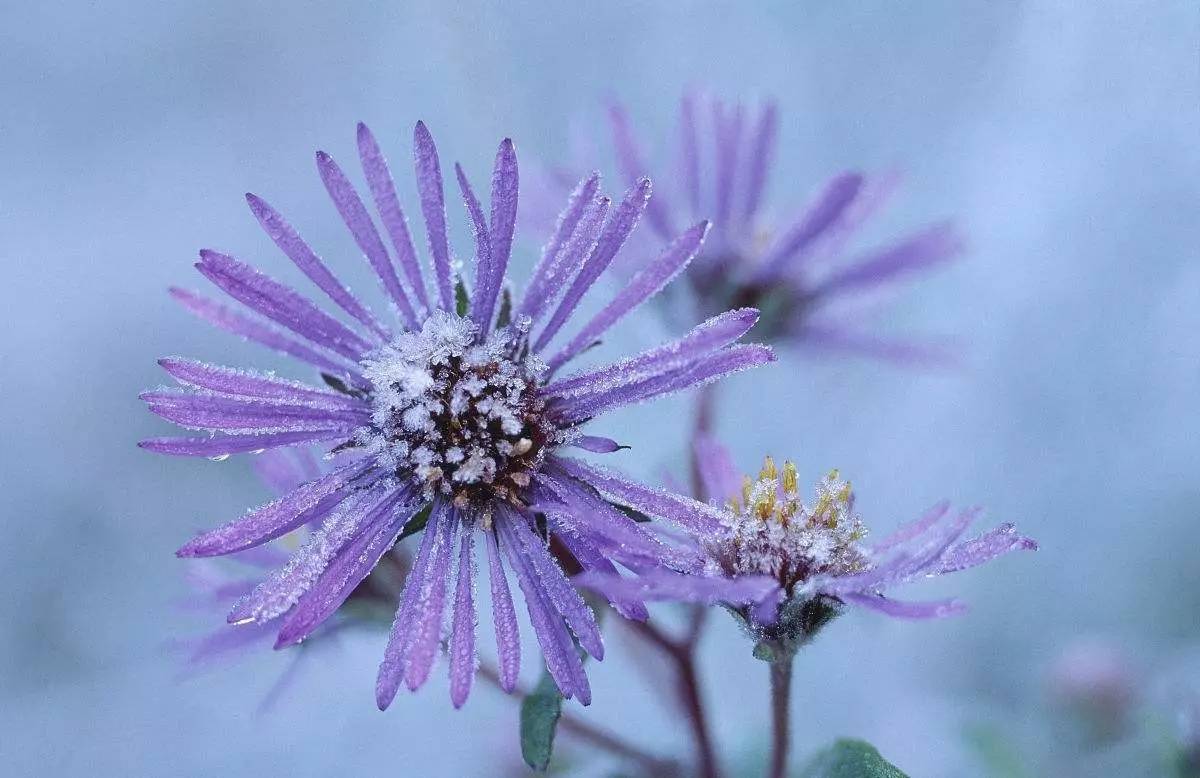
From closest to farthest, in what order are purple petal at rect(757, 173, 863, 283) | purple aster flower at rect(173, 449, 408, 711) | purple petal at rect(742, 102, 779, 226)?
purple aster flower at rect(173, 449, 408, 711) < purple petal at rect(757, 173, 863, 283) < purple petal at rect(742, 102, 779, 226)

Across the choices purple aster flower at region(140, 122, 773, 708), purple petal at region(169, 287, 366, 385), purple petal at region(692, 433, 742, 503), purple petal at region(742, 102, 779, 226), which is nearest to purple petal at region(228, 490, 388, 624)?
purple aster flower at region(140, 122, 773, 708)

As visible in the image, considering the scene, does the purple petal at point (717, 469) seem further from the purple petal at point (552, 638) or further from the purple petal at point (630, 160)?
the purple petal at point (630, 160)

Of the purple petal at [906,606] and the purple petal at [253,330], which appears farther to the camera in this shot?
the purple petal at [253,330]

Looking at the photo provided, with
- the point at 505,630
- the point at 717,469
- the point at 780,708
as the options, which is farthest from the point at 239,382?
the point at 780,708

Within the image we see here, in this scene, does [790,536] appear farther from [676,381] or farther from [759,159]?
[759,159]

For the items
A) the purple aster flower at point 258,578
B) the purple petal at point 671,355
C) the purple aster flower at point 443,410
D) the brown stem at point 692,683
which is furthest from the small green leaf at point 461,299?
the brown stem at point 692,683

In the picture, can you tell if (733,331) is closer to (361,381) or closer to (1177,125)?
(361,381)

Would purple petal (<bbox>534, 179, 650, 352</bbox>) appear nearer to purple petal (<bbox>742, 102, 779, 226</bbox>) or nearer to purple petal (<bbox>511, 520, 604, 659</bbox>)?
purple petal (<bbox>511, 520, 604, 659</bbox>)
